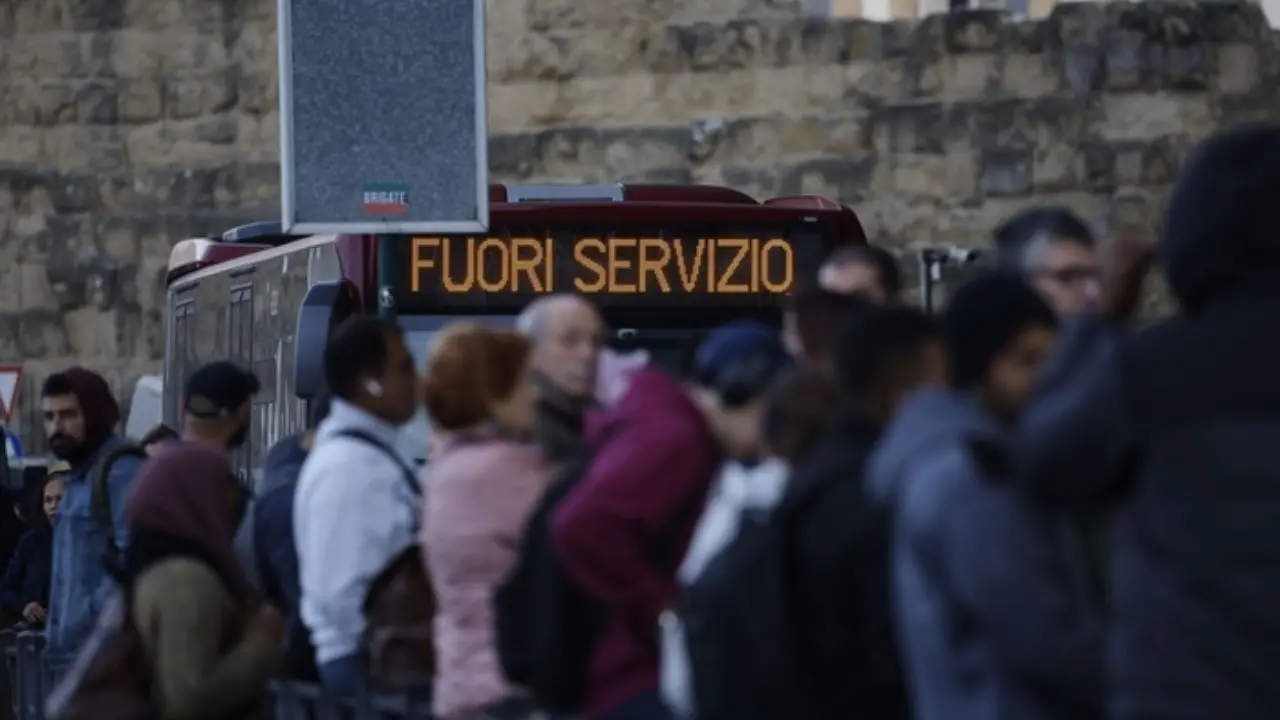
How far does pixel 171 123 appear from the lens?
32219mm

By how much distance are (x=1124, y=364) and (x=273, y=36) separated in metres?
26.9

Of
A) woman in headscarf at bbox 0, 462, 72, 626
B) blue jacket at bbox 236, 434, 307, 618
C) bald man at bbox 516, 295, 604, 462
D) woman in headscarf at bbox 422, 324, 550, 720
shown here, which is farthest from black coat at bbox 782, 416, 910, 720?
woman in headscarf at bbox 0, 462, 72, 626

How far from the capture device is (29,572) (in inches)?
601

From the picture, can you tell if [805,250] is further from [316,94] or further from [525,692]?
[525,692]

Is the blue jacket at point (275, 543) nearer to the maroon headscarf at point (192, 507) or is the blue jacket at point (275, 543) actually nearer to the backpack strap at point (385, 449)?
the backpack strap at point (385, 449)

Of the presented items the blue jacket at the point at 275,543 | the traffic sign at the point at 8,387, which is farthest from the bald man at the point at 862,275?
the traffic sign at the point at 8,387

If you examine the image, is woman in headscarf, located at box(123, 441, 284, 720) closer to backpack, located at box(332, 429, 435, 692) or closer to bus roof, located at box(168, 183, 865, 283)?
backpack, located at box(332, 429, 435, 692)

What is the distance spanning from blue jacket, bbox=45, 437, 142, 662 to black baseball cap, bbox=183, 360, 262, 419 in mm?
1368

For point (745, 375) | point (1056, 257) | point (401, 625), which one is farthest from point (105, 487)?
point (1056, 257)

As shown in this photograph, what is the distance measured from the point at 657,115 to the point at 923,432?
80.8 feet

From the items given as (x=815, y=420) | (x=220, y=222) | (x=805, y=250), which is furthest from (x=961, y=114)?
(x=815, y=420)

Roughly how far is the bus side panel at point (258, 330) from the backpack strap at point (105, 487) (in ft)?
6.92

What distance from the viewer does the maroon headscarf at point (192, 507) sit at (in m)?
8.81

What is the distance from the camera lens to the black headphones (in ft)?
23.4
